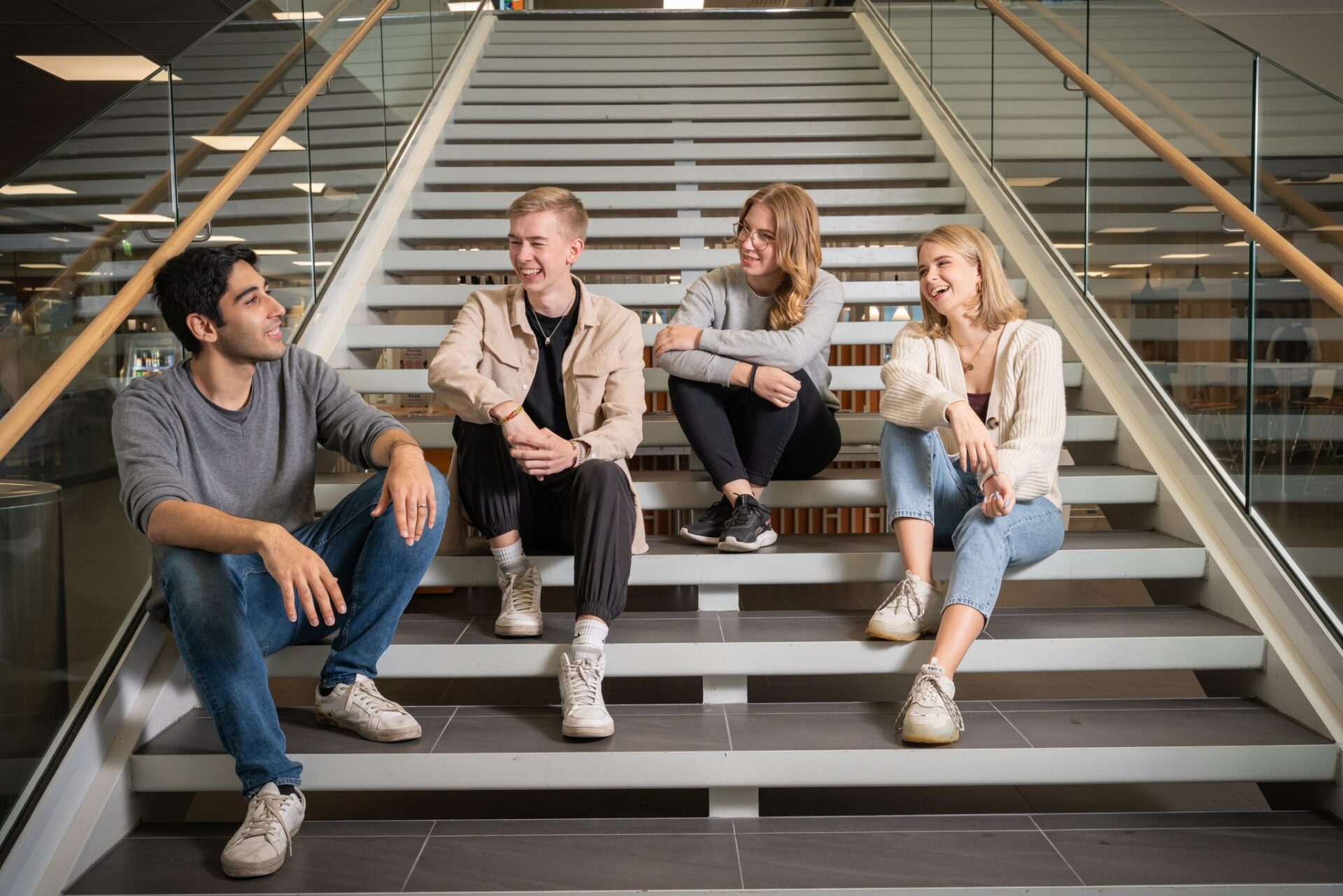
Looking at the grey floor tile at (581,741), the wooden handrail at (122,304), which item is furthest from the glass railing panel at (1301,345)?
the wooden handrail at (122,304)

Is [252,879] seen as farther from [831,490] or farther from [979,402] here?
[979,402]

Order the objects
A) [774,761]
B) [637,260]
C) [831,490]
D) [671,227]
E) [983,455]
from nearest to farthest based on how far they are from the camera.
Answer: [774,761], [983,455], [831,490], [637,260], [671,227]

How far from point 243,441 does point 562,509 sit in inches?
24.2

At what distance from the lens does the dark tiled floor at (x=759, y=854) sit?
156 cm

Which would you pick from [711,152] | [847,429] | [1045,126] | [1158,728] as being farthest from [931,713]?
[711,152]

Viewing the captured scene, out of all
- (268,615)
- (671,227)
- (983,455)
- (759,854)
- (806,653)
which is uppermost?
(671,227)

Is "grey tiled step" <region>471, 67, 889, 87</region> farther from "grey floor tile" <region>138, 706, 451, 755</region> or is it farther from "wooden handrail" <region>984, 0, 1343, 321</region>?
"grey floor tile" <region>138, 706, 451, 755</region>

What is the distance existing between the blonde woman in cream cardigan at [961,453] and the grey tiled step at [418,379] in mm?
570

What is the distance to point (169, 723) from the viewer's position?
6.23 ft

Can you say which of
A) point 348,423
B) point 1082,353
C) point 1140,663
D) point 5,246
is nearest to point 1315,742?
point 1140,663

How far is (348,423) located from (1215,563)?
1.76 m

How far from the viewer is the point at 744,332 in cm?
229

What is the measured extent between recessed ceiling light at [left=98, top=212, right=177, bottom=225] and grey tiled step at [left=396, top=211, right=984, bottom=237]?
4.44 ft

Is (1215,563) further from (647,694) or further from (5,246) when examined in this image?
(5,246)
